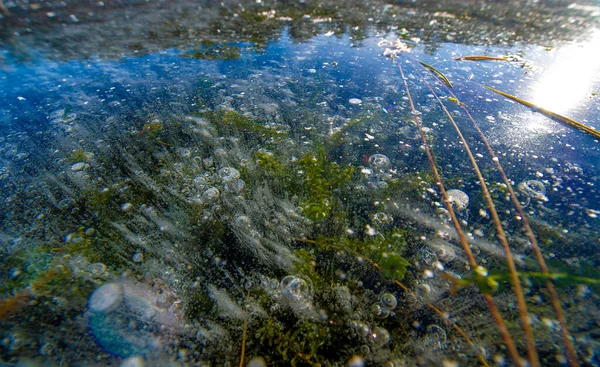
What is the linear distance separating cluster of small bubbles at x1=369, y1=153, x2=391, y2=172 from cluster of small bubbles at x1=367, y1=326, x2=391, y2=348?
108 cm

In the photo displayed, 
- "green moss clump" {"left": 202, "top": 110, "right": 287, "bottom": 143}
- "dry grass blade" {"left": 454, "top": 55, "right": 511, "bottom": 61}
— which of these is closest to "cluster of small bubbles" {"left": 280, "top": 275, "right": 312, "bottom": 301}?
"green moss clump" {"left": 202, "top": 110, "right": 287, "bottom": 143}

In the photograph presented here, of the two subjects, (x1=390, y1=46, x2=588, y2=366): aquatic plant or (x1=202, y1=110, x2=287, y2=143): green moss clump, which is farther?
(x1=202, y1=110, x2=287, y2=143): green moss clump

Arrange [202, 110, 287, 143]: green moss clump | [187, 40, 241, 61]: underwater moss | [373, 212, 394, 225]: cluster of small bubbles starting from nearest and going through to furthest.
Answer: [373, 212, 394, 225]: cluster of small bubbles, [202, 110, 287, 143]: green moss clump, [187, 40, 241, 61]: underwater moss

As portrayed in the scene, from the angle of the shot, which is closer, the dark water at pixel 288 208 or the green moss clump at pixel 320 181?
the dark water at pixel 288 208

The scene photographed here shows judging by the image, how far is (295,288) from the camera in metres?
1.24

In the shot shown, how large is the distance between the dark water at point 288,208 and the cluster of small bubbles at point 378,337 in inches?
0.5

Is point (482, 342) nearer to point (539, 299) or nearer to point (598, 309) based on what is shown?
point (539, 299)

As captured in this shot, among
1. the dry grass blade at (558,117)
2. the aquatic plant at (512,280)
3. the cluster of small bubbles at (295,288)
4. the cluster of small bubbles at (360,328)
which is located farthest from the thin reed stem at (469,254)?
the dry grass blade at (558,117)

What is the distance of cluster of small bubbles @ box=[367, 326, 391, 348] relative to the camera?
3.52ft

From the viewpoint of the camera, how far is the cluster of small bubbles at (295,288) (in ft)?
3.97

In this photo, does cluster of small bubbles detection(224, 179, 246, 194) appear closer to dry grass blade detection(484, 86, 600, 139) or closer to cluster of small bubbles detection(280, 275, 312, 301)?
cluster of small bubbles detection(280, 275, 312, 301)

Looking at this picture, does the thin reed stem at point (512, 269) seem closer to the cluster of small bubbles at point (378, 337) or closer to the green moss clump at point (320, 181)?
the cluster of small bubbles at point (378, 337)

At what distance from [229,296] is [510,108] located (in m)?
2.95

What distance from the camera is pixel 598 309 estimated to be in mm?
1157
